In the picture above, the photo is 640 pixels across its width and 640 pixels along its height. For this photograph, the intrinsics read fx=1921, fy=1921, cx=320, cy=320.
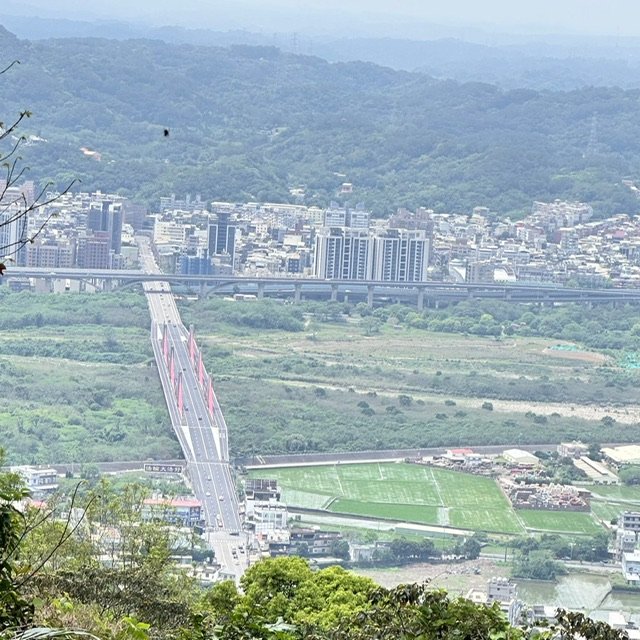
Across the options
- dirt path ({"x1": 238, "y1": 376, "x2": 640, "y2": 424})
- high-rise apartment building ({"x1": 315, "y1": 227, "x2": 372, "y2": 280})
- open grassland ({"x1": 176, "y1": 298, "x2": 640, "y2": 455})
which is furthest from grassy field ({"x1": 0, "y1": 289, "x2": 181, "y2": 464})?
high-rise apartment building ({"x1": 315, "y1": 227, "x2": 372, "y2": 280})

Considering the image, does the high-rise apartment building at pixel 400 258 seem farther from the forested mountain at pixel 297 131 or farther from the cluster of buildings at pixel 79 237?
the forested mountain at pixel 297 131

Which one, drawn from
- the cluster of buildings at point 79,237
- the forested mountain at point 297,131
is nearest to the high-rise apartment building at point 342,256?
the cluster of buildings at point 79,237

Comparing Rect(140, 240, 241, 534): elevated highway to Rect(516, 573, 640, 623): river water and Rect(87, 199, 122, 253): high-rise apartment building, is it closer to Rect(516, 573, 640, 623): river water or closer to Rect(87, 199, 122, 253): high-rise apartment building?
Rect(516, 573, 640, 623): river water

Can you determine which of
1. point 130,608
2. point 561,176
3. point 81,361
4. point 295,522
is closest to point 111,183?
point 561,176

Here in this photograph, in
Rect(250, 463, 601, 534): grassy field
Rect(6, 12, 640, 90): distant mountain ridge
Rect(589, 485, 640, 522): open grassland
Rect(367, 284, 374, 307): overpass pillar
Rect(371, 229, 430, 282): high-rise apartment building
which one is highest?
Rect(6, 12, 640, 90): distant mountain ridge

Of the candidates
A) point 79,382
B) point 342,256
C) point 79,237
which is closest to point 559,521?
point 79,382

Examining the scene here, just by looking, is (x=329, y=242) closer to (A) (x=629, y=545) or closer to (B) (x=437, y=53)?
(A) (x=629, y=545)
